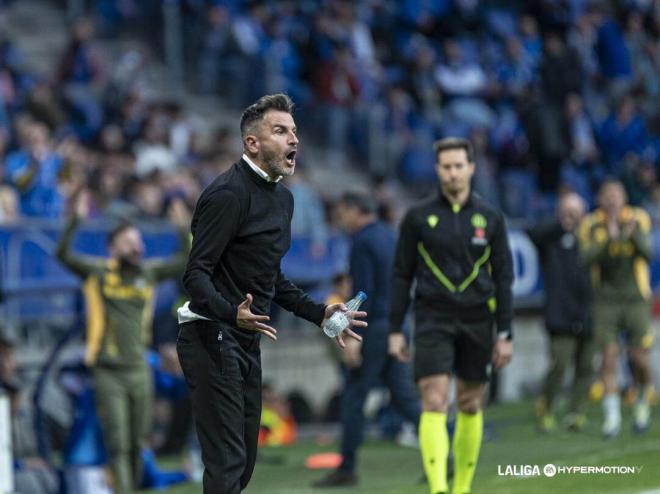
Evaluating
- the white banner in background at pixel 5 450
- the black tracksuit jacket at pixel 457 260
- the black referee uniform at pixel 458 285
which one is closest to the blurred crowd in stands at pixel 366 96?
the white banner in background at pixel 5 450

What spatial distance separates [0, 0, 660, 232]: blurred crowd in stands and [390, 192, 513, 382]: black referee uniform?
728 centimetres

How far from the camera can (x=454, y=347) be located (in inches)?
406

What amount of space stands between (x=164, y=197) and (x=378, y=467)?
17.2 feet

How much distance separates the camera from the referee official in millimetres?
7781

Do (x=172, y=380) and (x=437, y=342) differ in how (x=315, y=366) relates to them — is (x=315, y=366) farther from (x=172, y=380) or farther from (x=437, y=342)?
(x=437, y=342)

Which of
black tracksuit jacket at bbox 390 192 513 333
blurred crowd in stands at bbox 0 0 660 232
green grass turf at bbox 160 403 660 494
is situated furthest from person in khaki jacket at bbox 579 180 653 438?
black tracksuit jacket at bbox 390 192 513 333

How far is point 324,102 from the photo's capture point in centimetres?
2338

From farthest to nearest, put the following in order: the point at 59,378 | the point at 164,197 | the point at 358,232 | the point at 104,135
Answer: the point at 104,135, the point at 164,197, the point at 59,378, the point at 358,232

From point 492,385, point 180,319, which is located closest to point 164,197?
point 492,385

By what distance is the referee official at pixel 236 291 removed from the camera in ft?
25.5

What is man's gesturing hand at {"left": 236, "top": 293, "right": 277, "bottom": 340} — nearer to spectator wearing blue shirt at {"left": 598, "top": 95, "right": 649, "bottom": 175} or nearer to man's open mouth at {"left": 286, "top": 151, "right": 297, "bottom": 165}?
man's open mouth at {"left": 286, "top": 151, "right": 297, "bottom": 165}

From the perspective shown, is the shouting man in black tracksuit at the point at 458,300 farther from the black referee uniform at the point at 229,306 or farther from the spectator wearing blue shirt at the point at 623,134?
the spectator wearing blue shirt at the point at 623,134

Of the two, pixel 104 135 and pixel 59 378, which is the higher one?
pixel 104 135

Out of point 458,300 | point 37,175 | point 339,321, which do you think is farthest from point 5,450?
point 37,175
